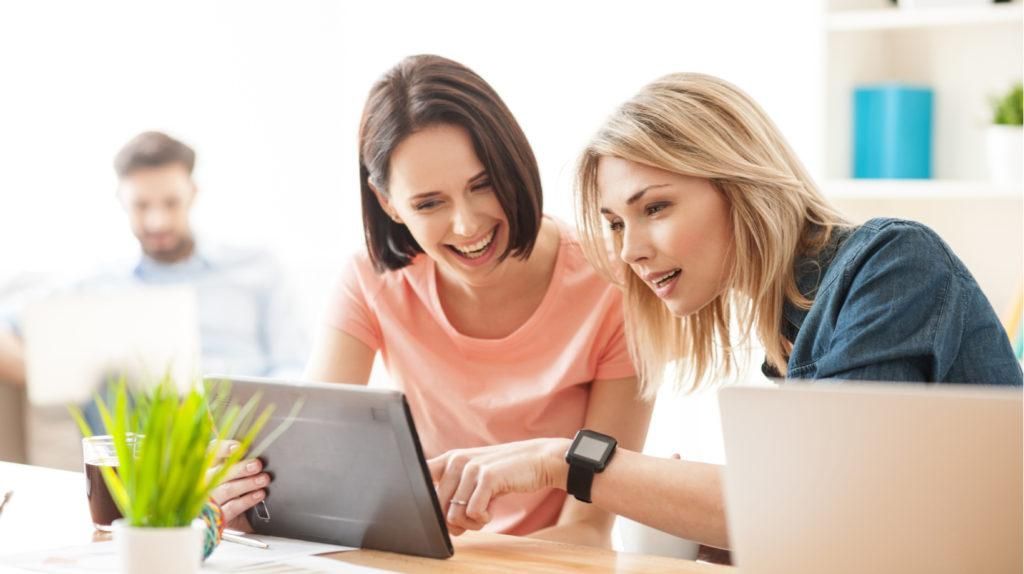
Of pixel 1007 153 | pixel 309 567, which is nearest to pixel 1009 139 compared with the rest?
pixel 1007 153

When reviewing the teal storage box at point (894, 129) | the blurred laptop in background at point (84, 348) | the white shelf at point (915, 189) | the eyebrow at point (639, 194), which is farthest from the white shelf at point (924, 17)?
the blurred laptop in background at point (84, 348)

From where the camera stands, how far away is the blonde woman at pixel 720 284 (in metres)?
1.49

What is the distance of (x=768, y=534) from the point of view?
1094mm

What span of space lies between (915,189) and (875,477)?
211 cm

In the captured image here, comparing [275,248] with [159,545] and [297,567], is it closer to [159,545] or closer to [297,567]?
[297,567]

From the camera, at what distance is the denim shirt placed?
1469 mm

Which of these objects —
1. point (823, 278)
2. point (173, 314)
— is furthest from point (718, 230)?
point (173, 314)

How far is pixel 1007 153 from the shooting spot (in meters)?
2.88

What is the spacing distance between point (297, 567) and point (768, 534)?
596 millimetres

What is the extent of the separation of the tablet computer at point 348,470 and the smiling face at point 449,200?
576 mm

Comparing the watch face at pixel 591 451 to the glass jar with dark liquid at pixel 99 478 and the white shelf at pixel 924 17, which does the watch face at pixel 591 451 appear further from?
the white shelf at pixel 924 17

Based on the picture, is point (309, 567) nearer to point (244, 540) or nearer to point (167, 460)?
point (244, 540)

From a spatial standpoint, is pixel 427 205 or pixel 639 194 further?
pixel 427 205

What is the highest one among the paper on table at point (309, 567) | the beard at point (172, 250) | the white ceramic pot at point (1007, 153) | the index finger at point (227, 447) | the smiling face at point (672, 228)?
the white ceramic pot at point (1007, 153)
